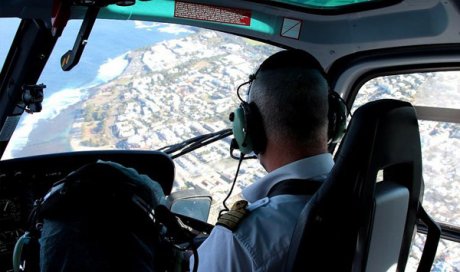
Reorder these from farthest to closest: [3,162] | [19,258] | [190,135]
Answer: [190,135], [3,162], [19,258]

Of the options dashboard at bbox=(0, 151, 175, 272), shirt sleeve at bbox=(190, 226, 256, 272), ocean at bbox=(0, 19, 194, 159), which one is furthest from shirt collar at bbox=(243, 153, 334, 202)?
ocean at bbox=(0, 19, 194, 159)

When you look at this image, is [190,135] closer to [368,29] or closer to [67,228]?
[368,29]

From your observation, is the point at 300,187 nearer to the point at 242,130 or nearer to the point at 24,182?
the point at 242,130

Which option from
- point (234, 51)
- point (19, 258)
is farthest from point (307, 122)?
point (234, 51)

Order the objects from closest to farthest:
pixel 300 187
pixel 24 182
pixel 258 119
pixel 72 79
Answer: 1. pixel 300 187
2. pixel 258 119
3. pixel 24 182
4. pixel 72 79

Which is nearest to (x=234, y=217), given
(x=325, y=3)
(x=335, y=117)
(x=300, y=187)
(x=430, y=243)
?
(x=300, y=187)

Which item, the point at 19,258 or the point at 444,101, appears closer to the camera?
the point at 19,258
